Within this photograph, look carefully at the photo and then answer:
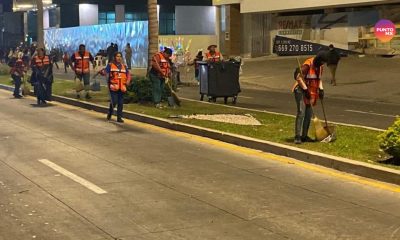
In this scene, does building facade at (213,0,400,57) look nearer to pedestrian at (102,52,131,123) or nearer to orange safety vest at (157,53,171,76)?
orange safety vest at (157,53,171,76)

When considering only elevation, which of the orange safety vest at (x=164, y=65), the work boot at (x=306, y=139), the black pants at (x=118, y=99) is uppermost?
the orange safety vest at (x=164, y=65)

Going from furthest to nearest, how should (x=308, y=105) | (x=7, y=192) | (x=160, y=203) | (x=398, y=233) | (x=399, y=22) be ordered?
1. (x=399, y=22)
2. (x=308, y=105)
3. (x=7, y=192)
4. (x=160, y=203)
5. (x=398, y=233)

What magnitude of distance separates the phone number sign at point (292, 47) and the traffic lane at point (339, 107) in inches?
Result: 632

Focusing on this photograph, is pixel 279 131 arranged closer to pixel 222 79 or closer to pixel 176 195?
pixel 176 195

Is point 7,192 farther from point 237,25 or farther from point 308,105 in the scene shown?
point 237,25

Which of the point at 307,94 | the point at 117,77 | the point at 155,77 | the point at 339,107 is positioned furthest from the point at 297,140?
the point at 339,107

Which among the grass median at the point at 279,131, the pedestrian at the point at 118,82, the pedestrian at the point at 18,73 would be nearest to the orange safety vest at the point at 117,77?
the pedestrian at the point at 118,82

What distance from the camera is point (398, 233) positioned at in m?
5.74

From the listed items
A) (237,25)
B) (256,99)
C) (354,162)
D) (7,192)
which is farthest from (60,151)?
(237,25)

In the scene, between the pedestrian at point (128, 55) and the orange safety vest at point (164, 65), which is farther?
the pedestrian at point (128, 55)

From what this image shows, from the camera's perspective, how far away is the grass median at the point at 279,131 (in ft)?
30.7

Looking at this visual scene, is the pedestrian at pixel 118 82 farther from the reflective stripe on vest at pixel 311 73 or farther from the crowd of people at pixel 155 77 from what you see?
the reflective stripe on vest at pixel 311 73

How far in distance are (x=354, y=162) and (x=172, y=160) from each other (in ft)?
9.05

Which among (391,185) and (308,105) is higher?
(308,105)
